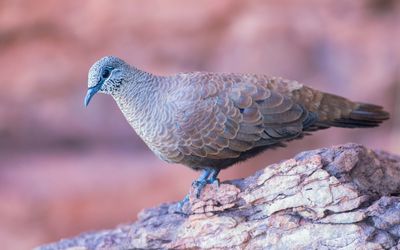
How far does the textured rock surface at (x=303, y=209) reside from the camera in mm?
2121

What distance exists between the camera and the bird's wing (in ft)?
8.16

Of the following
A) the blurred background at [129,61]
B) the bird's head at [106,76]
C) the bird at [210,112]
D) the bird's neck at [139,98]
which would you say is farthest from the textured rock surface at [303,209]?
the blurred background at [129,61]

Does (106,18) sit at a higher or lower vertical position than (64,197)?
higher

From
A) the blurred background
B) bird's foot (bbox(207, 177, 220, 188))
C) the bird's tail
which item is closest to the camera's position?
bird's foot (bbox(207, 177, 220, 188))

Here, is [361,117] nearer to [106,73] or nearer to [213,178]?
[213,178]

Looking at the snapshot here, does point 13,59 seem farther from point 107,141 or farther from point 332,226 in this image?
point 332,226

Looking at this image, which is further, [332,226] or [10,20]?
[10,20]

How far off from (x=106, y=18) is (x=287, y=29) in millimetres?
1477

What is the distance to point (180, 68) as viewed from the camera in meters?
4.71

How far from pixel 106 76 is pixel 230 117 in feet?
1.93

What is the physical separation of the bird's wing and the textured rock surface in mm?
193

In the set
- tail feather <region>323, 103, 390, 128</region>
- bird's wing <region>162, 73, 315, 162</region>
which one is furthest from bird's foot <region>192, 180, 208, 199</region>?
tail feather <region>323, 103, 390, 128</region>

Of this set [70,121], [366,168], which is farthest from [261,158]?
[366,168]

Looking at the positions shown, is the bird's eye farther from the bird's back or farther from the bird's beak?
the bird's back
